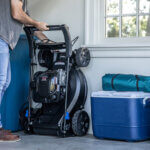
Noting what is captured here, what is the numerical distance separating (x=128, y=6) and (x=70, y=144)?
5.41 feet

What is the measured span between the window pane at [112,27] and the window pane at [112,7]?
0.22 ft

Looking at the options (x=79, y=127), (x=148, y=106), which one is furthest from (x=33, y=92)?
(x=148, y=106)

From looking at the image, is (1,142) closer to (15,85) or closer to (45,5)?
(15,85)

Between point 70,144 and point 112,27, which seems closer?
point 70,144

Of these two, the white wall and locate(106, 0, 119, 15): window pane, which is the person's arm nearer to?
the white wall

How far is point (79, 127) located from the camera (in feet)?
12.6

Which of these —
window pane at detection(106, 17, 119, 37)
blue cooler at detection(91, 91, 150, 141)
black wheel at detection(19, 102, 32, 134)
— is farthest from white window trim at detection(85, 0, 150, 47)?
black wheel at detection(19, 102, 32, 134)

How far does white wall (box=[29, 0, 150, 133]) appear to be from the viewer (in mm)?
3867

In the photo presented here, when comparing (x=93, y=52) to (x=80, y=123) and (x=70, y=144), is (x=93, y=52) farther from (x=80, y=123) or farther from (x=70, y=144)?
(x=70, y=144)

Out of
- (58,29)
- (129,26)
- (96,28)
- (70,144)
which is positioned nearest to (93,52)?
(96,28)

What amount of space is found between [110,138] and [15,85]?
47.4 inches

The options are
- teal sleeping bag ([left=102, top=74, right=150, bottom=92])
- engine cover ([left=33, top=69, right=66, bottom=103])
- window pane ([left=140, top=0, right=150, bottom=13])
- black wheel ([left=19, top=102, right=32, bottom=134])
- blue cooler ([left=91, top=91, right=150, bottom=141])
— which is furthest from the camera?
window pane ([left=140, top=0, right=150, bottom=13])

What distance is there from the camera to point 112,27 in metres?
4.21

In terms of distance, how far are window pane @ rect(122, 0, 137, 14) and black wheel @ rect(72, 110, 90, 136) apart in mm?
1193
